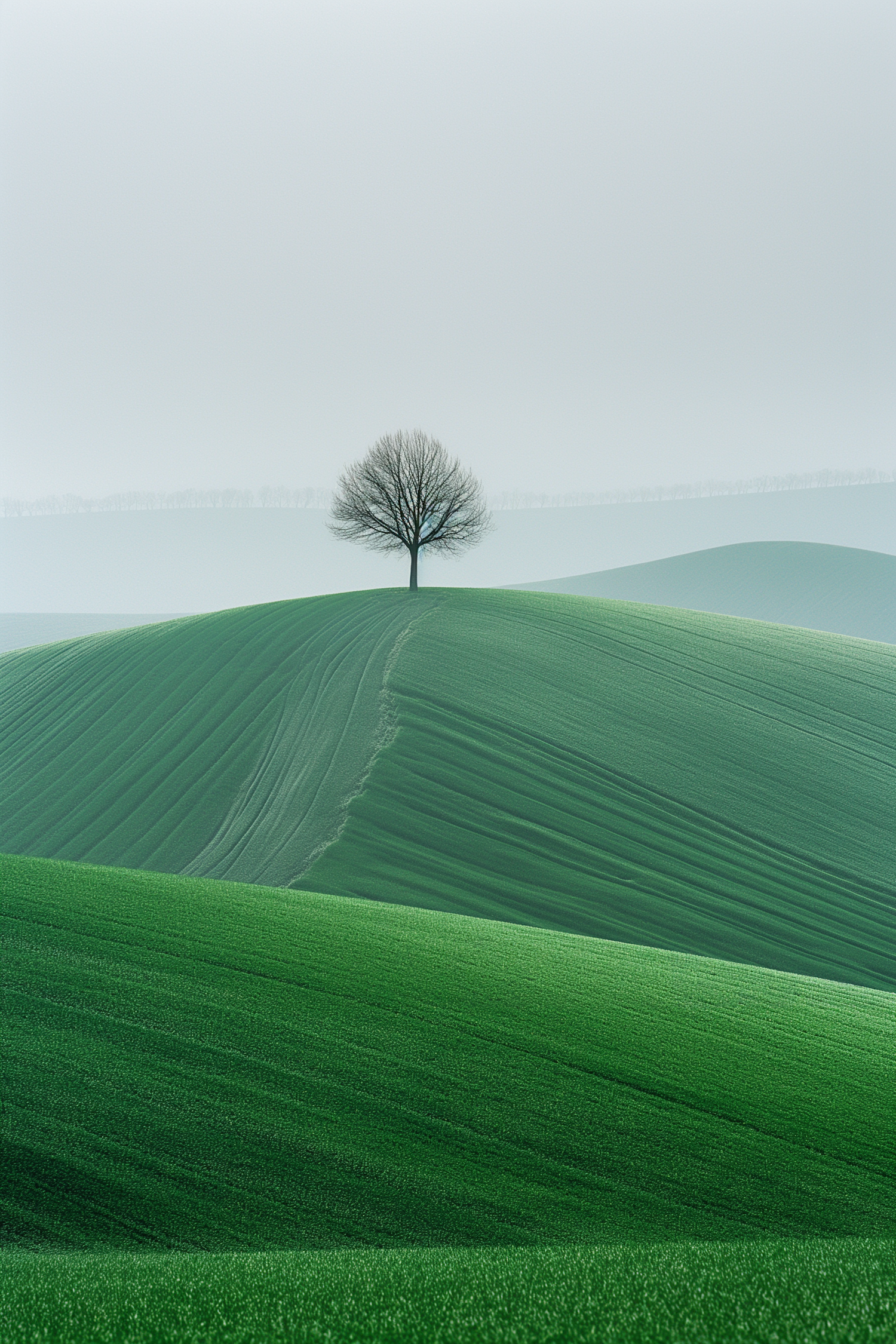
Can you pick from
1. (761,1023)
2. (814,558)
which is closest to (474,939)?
(761,1023)

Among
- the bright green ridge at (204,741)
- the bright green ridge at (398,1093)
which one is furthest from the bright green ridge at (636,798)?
the bright green ridge at (398,1093)

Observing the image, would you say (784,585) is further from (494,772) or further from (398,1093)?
(398,1093)

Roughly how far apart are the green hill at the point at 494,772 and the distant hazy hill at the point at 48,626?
11986cm

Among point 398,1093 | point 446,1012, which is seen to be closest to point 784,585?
point 446,1012

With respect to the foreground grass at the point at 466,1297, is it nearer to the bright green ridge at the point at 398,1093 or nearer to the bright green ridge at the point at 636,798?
the bright green ridge at the point at 398,1093

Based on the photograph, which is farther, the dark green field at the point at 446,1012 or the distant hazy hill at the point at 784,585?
the distant hazy hill at the point at 784,585

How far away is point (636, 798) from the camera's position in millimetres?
27312

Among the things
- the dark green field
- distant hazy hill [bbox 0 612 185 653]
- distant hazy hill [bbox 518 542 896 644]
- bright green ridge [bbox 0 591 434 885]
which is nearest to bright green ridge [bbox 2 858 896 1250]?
the dark green field

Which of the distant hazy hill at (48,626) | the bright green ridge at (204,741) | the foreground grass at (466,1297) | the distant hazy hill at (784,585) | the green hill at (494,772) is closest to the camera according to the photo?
the foreground grass at (466,1297)

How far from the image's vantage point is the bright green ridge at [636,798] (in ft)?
72.5

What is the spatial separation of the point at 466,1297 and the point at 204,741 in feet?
86.1

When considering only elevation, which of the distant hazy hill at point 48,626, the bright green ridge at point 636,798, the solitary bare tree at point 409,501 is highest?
the solitary bare tree at point 409,501

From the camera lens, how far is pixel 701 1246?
7883 millimetres

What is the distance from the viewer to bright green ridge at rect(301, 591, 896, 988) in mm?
22094
